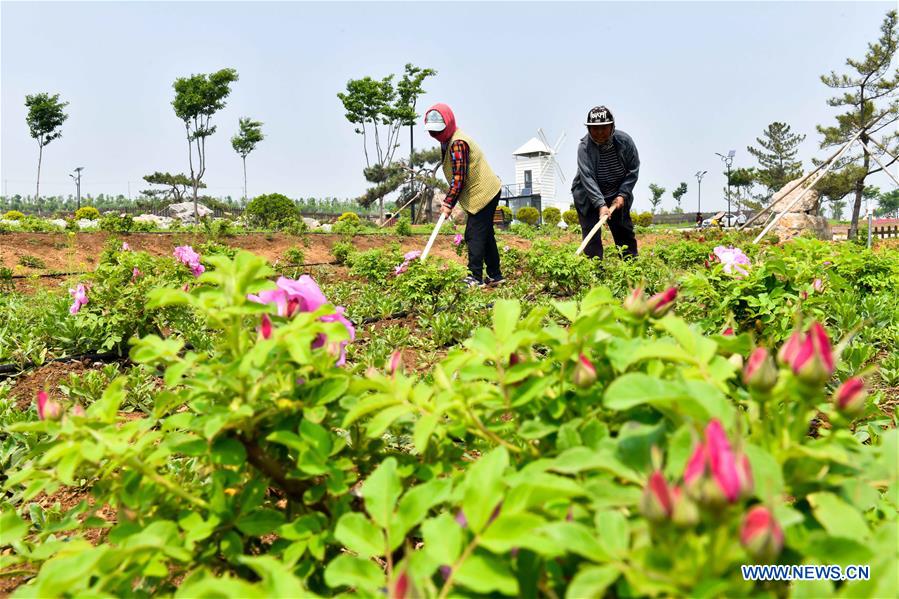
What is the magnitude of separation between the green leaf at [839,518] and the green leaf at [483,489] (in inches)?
12.1

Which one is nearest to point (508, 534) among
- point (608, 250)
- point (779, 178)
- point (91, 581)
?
point (91, 581)

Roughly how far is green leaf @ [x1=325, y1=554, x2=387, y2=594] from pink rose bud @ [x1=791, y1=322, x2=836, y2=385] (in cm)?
48

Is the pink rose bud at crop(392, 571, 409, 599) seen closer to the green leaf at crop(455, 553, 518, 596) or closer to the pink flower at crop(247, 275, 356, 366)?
the green leaf at crop(455, 553, 518, 596)

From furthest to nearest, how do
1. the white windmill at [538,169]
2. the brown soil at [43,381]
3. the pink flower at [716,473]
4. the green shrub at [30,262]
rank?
the white windmill at [538,169]
the green shrub at [30,262]
the brown soil at [43,381]
the pink flower at [716,473]

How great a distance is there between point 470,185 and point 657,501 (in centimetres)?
571

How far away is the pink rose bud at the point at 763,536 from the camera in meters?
0.46

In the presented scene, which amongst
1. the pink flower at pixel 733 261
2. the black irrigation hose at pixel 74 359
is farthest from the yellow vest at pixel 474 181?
the black irrigation hose at pixel 74 359

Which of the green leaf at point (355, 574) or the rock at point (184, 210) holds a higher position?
the rock at point (184, 210)

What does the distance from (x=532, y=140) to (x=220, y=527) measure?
57.0 m

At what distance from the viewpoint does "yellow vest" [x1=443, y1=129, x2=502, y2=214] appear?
235 inches

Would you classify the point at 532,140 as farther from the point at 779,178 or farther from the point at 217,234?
the point at 217,234

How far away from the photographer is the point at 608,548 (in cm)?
52

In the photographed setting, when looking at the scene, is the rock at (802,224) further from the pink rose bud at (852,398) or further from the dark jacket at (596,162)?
the pink rose bud at (852,398)

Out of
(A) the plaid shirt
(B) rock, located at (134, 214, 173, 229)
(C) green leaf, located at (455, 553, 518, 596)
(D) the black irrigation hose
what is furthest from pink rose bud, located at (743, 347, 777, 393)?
(B) rock, located at (134, 214, 173, 229)
